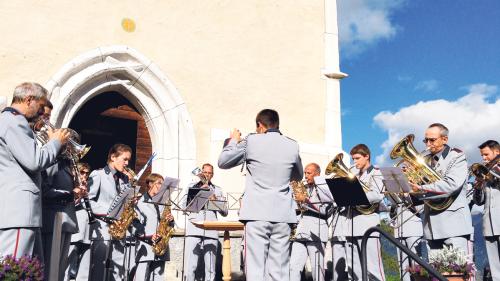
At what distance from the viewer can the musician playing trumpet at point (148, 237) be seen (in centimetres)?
689

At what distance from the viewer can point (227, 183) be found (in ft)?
31.3

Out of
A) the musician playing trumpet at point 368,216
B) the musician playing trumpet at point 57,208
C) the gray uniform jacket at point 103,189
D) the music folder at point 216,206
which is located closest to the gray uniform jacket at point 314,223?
the music folder at point 216,206

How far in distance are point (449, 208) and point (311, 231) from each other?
289 centimetres

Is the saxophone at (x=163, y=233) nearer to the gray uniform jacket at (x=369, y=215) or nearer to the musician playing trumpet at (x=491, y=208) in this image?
the gray uniform jacket at (x=369, y=215)

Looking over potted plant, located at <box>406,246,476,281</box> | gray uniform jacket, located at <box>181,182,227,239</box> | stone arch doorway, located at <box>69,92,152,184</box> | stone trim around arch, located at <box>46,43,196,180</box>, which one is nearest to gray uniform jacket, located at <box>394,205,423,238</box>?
potted plant, located at <box>406,246,476,281</box>

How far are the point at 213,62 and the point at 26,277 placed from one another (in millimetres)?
6978

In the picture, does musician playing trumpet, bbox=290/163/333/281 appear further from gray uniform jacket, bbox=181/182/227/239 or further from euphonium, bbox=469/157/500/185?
euphonium, bbox=469/157/500/185

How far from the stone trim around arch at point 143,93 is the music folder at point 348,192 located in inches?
168

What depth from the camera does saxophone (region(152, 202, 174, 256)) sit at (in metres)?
6.93

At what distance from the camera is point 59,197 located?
450cm

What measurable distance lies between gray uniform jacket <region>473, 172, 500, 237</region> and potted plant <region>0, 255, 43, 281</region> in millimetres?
4759

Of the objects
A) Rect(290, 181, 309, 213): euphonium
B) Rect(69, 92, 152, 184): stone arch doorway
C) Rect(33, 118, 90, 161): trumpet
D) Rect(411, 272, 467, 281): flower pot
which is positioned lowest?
Rect(411, 272, 467, 281): flower pot

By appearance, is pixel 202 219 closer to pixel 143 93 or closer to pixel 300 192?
pixel 300 192

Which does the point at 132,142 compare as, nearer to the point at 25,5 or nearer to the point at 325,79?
the point at 25,5
